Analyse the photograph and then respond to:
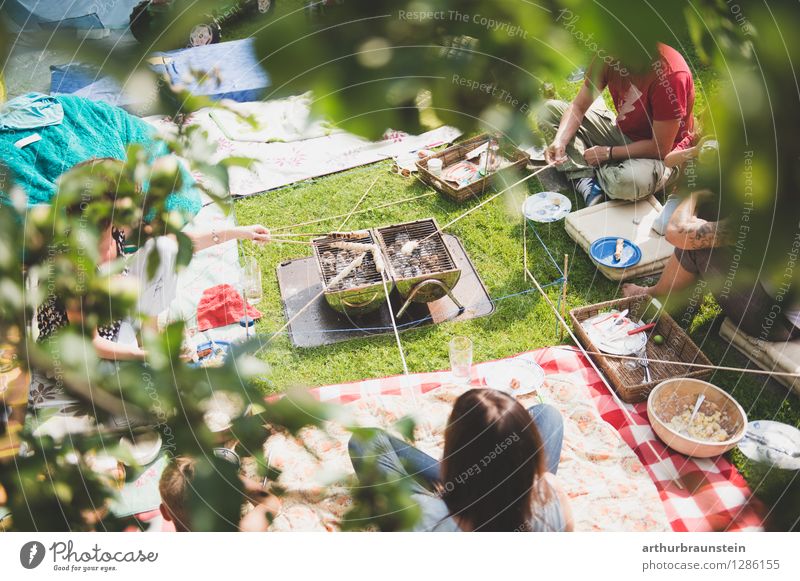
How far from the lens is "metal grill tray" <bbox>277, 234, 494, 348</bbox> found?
113 inches

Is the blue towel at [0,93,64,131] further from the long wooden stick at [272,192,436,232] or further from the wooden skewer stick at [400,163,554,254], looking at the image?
the wooden skewer stick at [400,163,554,254]

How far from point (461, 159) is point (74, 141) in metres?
1.96

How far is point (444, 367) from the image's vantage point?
273cm

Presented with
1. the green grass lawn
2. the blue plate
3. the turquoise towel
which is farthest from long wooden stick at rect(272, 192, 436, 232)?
the blue plate

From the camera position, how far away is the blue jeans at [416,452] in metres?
1.85

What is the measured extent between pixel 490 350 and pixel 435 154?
124 cm

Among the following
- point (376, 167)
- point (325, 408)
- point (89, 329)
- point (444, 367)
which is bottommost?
point (444, 367)

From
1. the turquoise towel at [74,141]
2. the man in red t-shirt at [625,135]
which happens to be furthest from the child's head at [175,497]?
the man in red t-shirt at [625,135]

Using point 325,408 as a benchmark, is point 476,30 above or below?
above

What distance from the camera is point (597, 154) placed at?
11.2 feet

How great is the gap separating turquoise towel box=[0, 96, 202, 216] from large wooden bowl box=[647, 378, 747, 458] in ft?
6.10

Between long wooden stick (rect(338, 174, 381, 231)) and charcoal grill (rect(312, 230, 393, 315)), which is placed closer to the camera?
charcoal grill (rect(312, 230, 393, 315))
